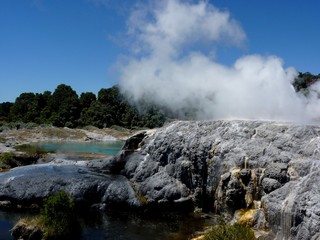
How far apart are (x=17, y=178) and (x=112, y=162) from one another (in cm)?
714

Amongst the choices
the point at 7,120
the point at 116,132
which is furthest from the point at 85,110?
the point at 7,120

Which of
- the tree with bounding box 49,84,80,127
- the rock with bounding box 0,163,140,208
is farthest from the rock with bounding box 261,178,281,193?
the tree with bounding box 49,84,80,127

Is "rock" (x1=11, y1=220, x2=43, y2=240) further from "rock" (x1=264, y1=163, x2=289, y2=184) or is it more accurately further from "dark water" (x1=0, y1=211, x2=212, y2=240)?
"rock" (x1=264, y1=163, x2=289, y2=184)

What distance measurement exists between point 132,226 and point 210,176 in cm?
604

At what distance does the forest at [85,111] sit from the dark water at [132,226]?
3130 inches

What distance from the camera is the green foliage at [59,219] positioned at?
20.9 m

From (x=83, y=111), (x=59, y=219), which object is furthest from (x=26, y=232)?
(x=83, y=111)

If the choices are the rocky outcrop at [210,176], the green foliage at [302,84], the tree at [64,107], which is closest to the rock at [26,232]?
the rocky outcrop at [210,176]

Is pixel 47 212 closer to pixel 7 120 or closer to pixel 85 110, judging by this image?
pixel 85 110

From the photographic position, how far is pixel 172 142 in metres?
29.9

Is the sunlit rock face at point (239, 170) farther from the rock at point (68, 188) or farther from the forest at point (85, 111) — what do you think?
the forest at point (85, 111)

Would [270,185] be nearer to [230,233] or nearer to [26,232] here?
[230,233]

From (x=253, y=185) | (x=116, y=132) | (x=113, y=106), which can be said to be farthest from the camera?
(x=113, y=106)

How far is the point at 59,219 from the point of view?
69.5 ft
